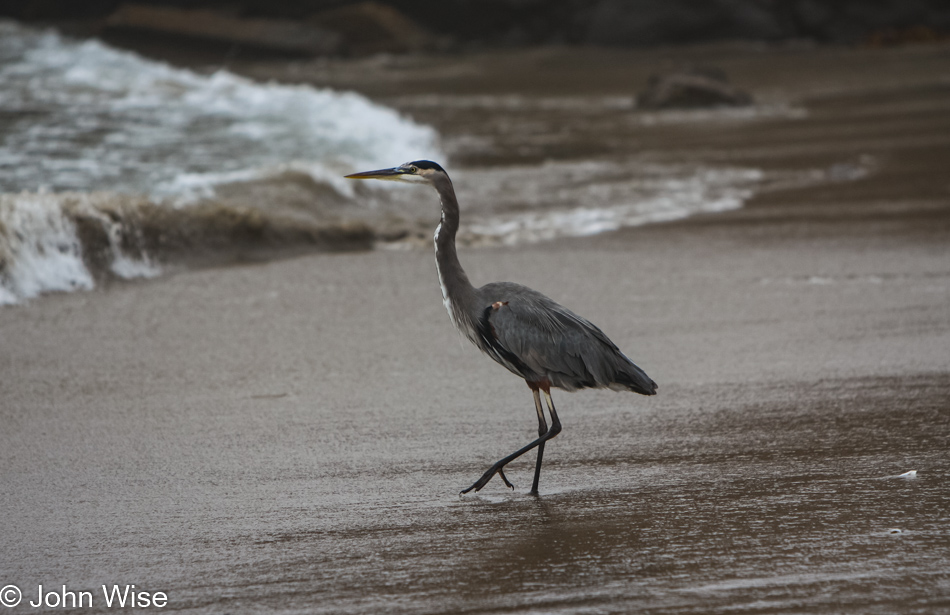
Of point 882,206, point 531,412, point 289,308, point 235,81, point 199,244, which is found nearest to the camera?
point 531,412

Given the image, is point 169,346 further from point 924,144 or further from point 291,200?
point 924,144

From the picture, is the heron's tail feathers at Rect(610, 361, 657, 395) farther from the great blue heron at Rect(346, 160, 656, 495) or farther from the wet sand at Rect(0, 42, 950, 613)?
the wet sand at Rect(0, 42, 950, 613)

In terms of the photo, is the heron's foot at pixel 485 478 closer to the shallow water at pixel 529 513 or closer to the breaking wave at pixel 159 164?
the shallow water at pixel 529 513

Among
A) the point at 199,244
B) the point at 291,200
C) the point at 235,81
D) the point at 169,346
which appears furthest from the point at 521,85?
the point at 169,346

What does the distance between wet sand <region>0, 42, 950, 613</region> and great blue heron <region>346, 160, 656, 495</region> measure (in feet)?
1.07

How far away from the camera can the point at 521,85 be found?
19594mm

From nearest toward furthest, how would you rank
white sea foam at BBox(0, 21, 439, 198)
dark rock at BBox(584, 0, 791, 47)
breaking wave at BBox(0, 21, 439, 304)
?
breaking wave at BBox(0, 21, 439, 304), white sea foam at BBox(0, 21, 439, 198), dark rock at BBox(584, 0, 791, 47)

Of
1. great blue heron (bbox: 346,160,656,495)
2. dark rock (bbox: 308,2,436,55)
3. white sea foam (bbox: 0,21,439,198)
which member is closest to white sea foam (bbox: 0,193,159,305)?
white sea foam (bbox: 0,21,439,198)

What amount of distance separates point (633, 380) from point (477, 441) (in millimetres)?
757

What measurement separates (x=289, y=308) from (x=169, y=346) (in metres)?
0.85

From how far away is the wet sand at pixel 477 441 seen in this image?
291cm

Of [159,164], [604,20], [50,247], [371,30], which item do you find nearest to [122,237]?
[50,247]

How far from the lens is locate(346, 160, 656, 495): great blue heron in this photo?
141 inches
